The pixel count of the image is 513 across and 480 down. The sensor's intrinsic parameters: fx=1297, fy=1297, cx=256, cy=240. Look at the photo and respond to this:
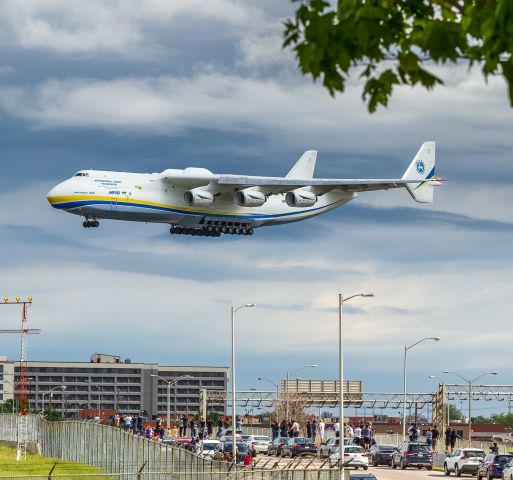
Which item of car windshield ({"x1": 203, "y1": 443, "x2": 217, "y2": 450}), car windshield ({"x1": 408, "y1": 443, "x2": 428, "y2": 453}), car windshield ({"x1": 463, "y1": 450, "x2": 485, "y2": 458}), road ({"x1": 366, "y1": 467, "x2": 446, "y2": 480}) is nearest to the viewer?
road ({"x1": 366, "y1": 467, "x2": 446, "y2": 480})

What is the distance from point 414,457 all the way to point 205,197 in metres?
30.4

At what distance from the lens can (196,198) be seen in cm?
8888

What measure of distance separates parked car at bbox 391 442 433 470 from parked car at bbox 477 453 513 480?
32.2 ft

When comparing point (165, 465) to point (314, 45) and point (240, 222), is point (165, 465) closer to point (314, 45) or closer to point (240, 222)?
point (314, 45)

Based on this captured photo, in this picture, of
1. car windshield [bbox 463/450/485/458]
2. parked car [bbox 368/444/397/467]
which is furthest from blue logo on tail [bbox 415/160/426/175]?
car windshield [bbox 463/450/485/458]

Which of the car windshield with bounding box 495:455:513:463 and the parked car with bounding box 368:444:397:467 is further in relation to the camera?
the parked car with bounding box 368:444:397:467

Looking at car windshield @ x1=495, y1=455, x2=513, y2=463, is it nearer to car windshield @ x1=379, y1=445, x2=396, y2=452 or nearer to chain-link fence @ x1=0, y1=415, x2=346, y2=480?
chain-link fence @ x1=0, y1=415, x2=346, y2=480

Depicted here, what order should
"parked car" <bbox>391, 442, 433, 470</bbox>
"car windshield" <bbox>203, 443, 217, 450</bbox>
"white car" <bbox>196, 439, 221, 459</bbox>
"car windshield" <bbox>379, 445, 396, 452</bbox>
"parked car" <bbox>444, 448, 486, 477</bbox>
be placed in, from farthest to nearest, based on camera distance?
"car windshield" <bbox>379, 445, 396, 452</bbox>, "parked car" <bbox>391, 442, 433, 470</bbox>, "car windshield" <bbox>203, 443, 217, 450</bbox>, "white car" <bbox>196, 439, 221, 459</bbox>, "parked car" <bbox>444, 448, 486, 477</bbox>

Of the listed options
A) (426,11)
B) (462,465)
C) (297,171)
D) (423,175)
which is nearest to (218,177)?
(297,171)

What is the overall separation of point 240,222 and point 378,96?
265 ft

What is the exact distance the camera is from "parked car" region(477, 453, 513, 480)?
176ft

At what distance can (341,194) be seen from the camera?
A: 10000 centimetres

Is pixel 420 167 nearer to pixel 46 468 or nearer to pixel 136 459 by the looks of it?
pixel 46 468

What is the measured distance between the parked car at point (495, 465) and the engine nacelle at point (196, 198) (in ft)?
126
